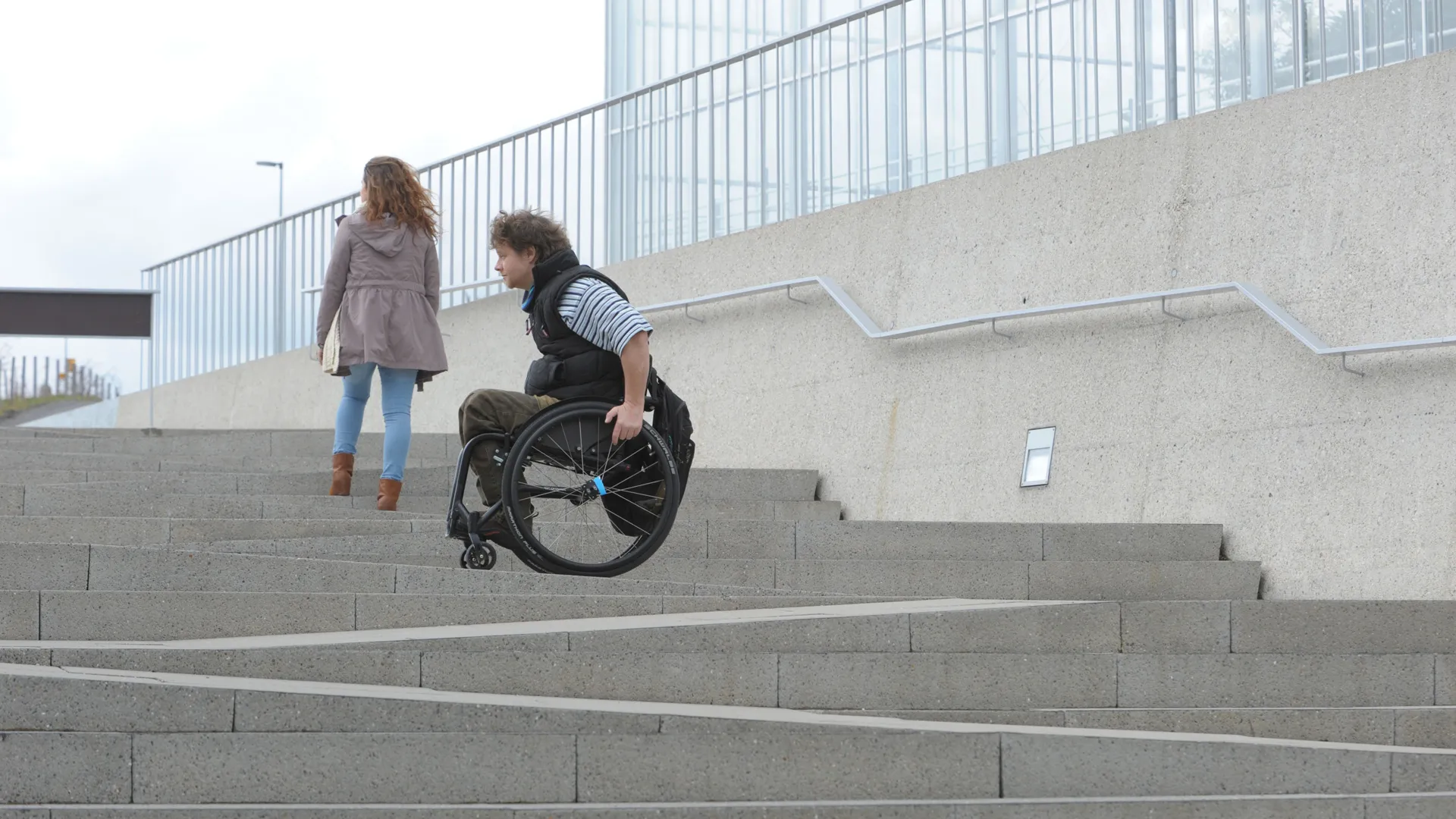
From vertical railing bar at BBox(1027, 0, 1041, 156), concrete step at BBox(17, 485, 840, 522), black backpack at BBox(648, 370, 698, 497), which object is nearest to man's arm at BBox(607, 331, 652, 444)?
black backpack at BBox(648, 370, 698, 497)

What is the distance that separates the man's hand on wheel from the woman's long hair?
2.06 meters

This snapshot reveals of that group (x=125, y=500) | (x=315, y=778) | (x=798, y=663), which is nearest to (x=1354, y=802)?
(x=798, y=663)

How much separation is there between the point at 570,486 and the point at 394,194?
6.83 ft

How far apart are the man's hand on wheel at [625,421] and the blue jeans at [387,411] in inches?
66.9

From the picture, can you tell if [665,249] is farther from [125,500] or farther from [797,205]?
[125,500]

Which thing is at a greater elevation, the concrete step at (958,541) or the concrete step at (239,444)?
the concrete step at (239,444)

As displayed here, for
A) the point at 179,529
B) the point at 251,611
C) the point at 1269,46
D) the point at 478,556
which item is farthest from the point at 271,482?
the point at 1269,46

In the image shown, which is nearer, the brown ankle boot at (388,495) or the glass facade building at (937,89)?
the brown ankle boot at (388,495)

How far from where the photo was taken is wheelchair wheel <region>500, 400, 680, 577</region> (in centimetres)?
490

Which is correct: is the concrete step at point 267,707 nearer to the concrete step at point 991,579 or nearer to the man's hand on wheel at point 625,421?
the man's hand on wheel at point 625,421

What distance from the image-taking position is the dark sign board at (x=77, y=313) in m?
11.5

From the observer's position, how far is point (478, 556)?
5004 mm

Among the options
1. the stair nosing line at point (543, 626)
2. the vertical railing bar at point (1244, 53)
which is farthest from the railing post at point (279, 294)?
the stair nosing line at point (543, 626)

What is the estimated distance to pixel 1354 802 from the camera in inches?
137
